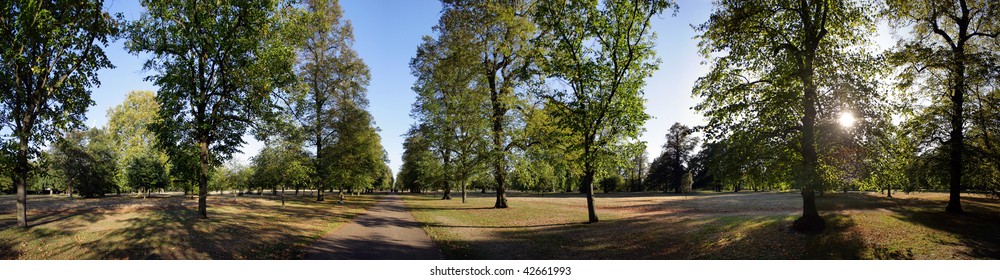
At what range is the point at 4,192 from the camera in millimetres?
73000

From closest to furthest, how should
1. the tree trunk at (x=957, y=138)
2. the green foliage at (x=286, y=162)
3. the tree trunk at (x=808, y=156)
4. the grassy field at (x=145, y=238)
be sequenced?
the grassy field at (x=145, y=238)
the tree trunk at (x=808, y=156)
the tree trunk at (x=957, y=138)
the green foliage at (x=286, y=162)

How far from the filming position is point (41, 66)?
13852mm

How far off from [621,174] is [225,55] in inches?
3430

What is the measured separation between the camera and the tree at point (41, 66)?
1315cm

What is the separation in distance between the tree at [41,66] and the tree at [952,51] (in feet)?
100.0

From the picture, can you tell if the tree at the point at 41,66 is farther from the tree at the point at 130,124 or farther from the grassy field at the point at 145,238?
the tree at the point at 130,124

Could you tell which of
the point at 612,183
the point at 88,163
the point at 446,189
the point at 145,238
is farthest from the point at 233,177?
the point at 612,183

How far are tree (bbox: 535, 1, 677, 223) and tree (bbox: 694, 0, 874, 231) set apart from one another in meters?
3.47

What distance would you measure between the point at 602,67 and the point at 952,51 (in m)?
13.6

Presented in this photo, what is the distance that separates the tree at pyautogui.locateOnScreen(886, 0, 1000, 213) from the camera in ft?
50.1

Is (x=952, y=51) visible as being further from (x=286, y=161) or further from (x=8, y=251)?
(x=286, y=161)

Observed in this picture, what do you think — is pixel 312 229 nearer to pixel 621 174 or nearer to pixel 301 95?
pixel 301 95

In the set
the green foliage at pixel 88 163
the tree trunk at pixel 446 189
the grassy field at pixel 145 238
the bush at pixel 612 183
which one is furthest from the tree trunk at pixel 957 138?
the bush at pixel 612 183

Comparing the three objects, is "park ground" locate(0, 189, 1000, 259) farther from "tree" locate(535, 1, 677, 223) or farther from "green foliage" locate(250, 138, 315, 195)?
"green foliage" locate(250, 138, 315, 195)
